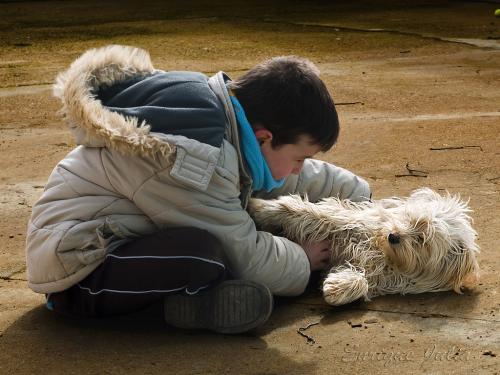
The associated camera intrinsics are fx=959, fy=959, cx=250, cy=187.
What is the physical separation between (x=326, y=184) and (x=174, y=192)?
3.45 feet

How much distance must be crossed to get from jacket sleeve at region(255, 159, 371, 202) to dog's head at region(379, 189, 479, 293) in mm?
487

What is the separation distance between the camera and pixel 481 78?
7199 mm

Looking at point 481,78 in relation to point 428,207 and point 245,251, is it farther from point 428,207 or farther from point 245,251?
point 245,251

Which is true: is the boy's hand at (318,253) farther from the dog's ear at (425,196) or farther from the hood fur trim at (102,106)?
the hood fur trim at (102,106)

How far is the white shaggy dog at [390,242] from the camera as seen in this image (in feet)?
11.5

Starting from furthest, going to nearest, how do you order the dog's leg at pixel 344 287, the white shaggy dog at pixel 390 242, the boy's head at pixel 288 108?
1. the white shaggy dog at pixel 390 242
2. the dog's leg at pixel 344 287
3. the boy's head at pixel 288 108

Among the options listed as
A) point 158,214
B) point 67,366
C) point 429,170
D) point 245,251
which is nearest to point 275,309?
point 245,251

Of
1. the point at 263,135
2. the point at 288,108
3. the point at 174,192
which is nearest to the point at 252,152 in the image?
the point at 263,135

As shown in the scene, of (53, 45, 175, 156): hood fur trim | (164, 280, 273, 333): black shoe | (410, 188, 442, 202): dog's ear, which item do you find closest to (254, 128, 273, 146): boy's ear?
(53, 45, 175, 156): hood fur trim

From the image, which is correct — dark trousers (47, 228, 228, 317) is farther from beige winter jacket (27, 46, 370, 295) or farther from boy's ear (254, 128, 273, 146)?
boy's ear (254, 128, 273, 146)

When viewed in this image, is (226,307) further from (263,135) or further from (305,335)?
(263,135)

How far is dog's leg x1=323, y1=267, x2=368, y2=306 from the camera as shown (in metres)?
3.38

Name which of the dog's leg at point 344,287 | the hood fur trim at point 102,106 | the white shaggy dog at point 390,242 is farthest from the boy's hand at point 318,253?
the hood fur trim at point 102,106

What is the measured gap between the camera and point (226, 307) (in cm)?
317
